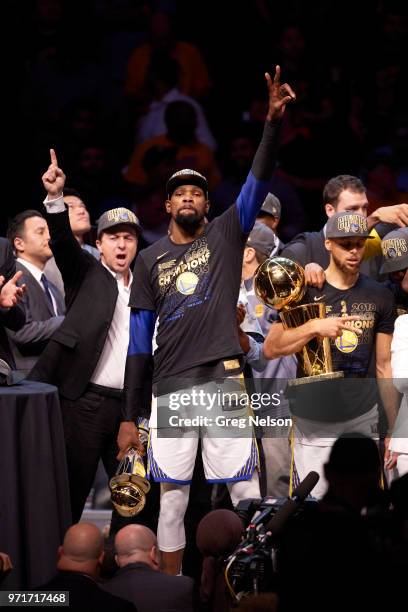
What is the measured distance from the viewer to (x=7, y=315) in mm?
5414

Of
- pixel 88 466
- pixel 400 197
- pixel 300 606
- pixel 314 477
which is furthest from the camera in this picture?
pixel 400 197

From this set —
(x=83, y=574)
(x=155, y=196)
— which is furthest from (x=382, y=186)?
(x=83, y=574)

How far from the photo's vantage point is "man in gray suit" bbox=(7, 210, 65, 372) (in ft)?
19.9

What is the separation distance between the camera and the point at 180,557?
514cm

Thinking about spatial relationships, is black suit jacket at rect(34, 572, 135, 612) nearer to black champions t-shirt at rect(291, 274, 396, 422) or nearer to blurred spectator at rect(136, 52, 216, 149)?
black champions t-shirt at rect(291, 274, 396, 422)

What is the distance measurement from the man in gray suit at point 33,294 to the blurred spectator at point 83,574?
2321mm

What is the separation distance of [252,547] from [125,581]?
17.0 inches

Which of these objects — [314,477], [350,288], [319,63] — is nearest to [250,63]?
[319,63]

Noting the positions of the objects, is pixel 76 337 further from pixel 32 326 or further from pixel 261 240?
pixel 261 240

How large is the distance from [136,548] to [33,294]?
263cm

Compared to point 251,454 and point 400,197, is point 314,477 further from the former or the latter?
point 400,197

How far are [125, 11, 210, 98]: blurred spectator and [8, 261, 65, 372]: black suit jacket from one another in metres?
2.63

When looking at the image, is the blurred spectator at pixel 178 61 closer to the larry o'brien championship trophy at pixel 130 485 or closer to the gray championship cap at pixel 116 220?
the gray championship cap at pixel 116 220

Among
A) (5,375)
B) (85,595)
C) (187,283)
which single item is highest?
(187,283)
